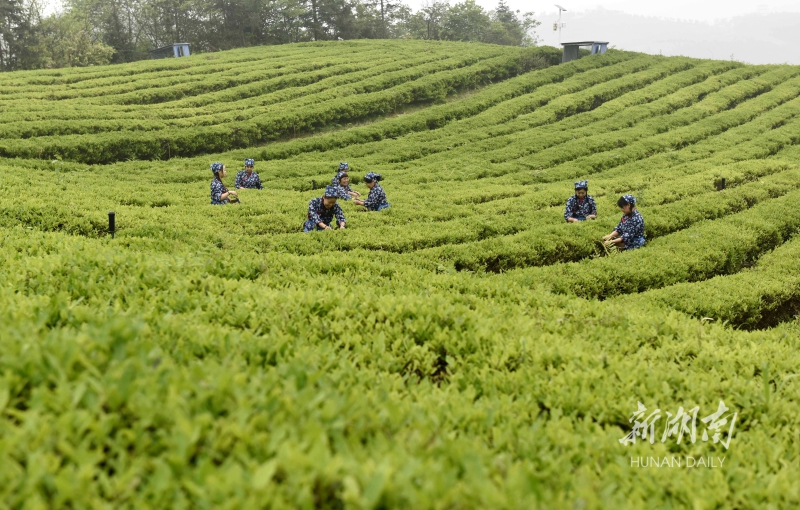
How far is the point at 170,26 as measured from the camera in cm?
6556

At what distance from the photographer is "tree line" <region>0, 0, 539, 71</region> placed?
51.8m

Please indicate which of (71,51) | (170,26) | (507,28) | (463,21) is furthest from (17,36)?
(507,28)

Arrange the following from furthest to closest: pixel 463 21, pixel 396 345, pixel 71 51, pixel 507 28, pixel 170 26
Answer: pixel 507 28 → pixel 463 21 → pixel 170 26 → pixel 71 51 → pixel 396 345

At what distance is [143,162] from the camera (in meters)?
22.1

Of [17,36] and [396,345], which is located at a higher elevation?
[17,36]

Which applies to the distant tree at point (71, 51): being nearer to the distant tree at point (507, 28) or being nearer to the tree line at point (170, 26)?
the tree line at point (170, 26)

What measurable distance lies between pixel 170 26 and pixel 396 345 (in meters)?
73.4

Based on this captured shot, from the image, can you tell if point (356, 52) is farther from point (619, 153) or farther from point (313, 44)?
point (619, 153)

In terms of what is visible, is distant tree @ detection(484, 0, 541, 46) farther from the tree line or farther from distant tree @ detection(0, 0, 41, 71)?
distant tree @ detection(0, 0, 41, 71)

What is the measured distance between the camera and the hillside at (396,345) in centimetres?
215

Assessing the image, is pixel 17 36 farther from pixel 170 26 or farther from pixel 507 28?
pixel 507 28

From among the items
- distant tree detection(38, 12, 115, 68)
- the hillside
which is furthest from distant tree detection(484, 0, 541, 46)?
the hillside

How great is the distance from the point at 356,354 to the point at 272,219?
9.00 m

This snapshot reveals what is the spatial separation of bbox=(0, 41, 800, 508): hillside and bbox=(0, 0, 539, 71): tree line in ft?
140
